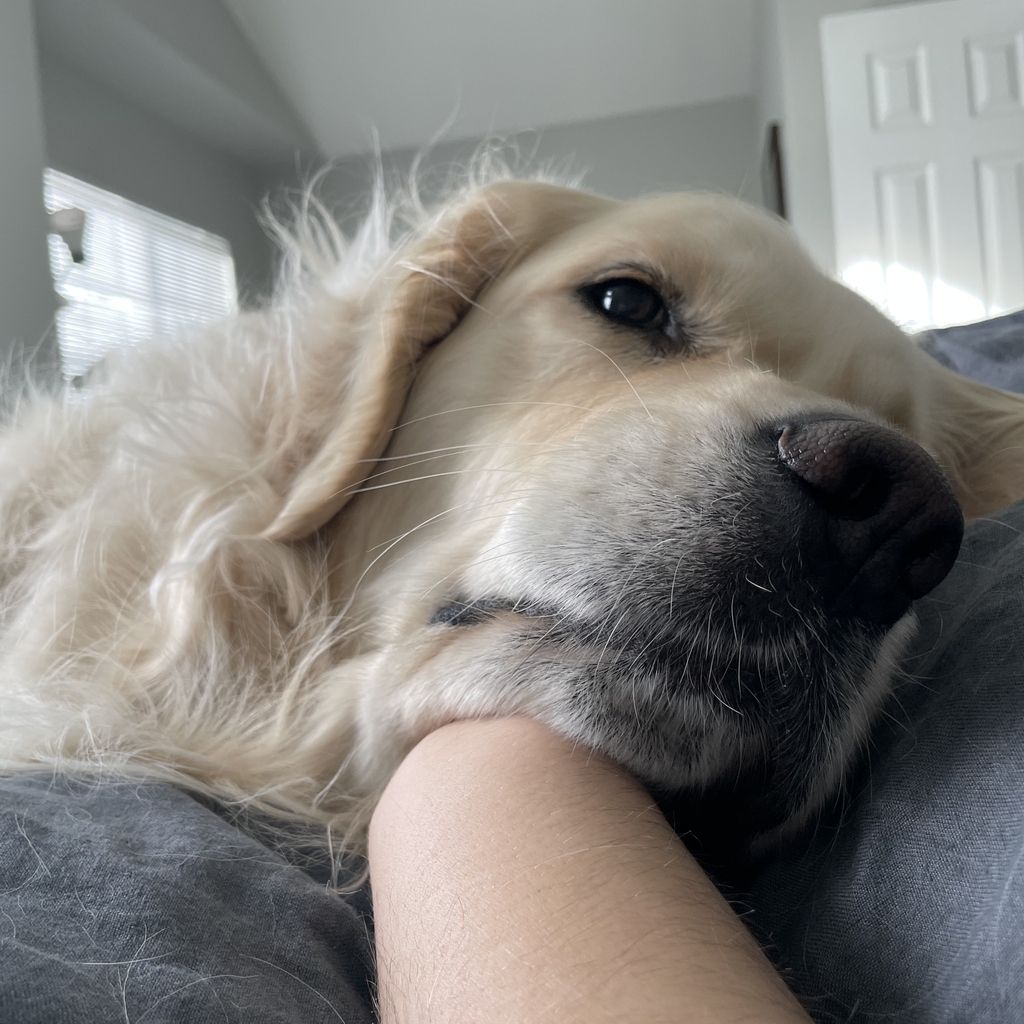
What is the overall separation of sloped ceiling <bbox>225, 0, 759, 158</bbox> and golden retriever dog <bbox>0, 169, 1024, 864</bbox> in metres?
5.64

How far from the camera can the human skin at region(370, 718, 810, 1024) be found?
37 centimetres

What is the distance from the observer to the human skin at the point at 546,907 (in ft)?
1.22

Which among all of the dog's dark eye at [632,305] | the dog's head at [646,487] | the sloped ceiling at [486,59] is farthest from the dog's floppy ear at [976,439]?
the sloped ceiling at [486,59]

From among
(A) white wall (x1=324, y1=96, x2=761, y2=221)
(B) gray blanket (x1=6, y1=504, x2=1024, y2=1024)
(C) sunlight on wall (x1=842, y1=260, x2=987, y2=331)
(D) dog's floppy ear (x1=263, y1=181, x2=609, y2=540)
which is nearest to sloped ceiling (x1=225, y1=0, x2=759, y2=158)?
(A) white wall (x1=324, y1=96, x2=761, y2=221)

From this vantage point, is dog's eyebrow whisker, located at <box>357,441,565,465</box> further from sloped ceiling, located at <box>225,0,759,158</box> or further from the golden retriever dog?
sloped ceiling, located at <box>225,0,759,158</box>

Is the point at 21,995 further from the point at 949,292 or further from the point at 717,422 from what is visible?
the point at 949,292

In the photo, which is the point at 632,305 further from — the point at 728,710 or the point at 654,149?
the point at 654,149

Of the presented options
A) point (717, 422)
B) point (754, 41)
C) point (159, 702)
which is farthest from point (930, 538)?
point (754, 41)

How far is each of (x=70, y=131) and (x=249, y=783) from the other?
19.2 feet

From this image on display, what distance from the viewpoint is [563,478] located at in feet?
2.36

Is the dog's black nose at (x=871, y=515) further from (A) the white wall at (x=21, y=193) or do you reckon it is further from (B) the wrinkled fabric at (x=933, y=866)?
(A) the white wall at (x=21, y=193)

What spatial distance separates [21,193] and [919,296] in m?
4.31

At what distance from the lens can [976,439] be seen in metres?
1.12

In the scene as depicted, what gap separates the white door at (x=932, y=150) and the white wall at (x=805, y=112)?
360 mm
